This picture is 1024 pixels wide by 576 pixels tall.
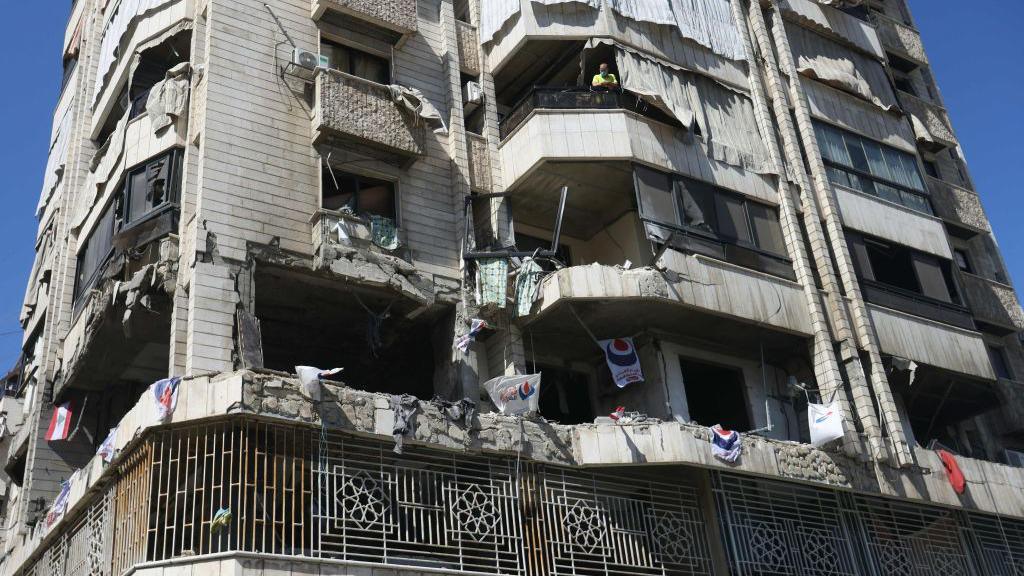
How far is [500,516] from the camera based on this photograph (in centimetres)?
1703

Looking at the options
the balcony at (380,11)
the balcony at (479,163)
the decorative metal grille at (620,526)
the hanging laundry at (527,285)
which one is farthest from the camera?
the balcony at (479,163)

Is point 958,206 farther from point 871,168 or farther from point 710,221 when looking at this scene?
point 710,221

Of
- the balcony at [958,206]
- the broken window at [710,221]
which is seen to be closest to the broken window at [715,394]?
the broken window at [710,221]

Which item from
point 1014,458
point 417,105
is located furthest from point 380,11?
point 1014,458

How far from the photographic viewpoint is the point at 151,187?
783 inches

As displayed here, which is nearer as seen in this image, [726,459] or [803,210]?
[726,459]

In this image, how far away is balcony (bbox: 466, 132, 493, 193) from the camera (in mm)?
22469

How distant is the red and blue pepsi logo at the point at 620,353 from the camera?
22109mm

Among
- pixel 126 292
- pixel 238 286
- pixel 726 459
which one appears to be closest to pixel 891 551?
pixel 726 459

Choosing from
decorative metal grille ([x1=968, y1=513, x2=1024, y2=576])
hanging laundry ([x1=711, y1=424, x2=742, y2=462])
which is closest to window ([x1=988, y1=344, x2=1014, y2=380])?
decorative metal grille ([x1=968, y1=513, x2=1024, y2=576])

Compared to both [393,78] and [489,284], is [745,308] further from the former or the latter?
[393,78]

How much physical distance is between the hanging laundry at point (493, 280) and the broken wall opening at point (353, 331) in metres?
0.82

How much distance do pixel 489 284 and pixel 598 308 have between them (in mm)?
2374

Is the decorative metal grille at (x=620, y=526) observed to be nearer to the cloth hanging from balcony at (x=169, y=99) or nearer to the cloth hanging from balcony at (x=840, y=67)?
the cloth hanging from balcony at (x=169, y=99)
